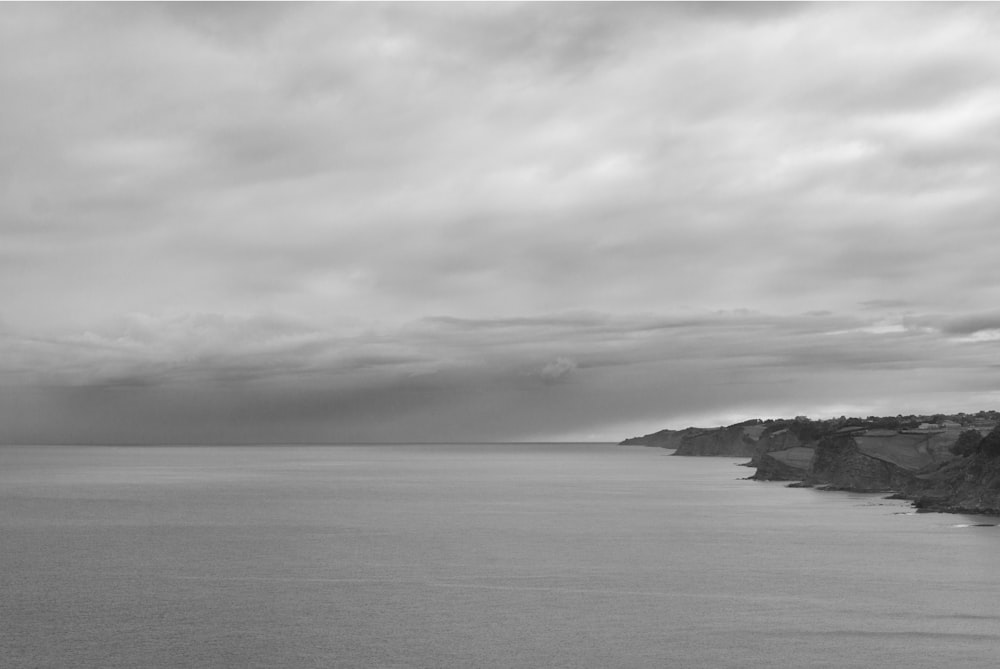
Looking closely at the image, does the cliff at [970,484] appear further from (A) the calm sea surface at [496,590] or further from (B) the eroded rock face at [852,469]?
(B) the eroded rock face at [852,469]

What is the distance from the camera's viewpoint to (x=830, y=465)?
561 ft

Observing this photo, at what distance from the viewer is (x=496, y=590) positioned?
57.5m

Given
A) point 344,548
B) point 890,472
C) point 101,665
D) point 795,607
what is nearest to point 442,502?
point 344,548

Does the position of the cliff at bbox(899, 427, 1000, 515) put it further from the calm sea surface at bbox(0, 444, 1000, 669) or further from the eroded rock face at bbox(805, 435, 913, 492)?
the eroded rock face at bbox(805, 435, 913, 492)

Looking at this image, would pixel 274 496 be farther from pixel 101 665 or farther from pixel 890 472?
pixel 101 665

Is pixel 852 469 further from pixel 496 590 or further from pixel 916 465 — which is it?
pixel 496 590

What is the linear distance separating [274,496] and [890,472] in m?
92.6

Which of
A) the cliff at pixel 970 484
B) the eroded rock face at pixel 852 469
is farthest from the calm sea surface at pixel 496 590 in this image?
the eroded rock face at pixel 852 469

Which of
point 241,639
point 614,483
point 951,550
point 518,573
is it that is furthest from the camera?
point 614,483

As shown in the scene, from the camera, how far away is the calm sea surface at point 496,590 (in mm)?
42719

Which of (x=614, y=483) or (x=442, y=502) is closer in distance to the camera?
(x=442, y=502)

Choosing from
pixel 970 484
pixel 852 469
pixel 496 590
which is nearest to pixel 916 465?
pixel 852 469

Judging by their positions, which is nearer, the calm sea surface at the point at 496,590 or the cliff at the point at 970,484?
the calm sea surface at the point at 496,590

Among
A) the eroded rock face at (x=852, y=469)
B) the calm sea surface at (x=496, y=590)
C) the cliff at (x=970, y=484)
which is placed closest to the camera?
the calm sea surface at (x=496, y=590)
